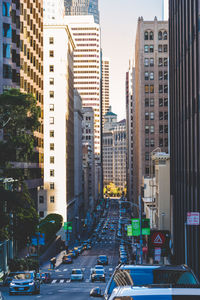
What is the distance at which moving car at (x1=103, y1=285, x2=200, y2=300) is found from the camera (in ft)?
22.2

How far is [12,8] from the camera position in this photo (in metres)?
64.7

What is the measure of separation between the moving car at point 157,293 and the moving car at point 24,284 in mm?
27444

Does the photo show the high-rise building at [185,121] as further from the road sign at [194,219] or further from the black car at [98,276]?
the black car at [98,276]

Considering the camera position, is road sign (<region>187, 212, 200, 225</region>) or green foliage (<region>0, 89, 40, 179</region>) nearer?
green foliage (<region>0, 89, 40, 179</region>)

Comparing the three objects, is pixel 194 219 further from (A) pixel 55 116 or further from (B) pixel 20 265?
(A) pixel 55 116

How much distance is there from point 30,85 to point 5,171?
1850 inches

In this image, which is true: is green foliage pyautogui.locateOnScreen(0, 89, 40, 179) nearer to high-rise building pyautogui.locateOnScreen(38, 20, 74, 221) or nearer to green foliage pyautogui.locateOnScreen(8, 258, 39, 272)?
green foliage pyautogui.locateOnScreen(8, 258, 39, 272)

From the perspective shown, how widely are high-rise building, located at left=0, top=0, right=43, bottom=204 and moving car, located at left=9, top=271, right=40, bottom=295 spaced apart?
29964mm

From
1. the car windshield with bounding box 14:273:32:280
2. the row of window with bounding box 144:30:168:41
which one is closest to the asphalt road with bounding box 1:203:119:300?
the car windshield with bounding box 14:273:32:280

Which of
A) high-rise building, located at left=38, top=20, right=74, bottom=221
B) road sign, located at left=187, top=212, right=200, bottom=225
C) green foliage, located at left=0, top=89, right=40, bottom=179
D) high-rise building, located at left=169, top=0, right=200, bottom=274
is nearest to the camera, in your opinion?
green foliage, located at left=0, top=89, right=40, bottom=179

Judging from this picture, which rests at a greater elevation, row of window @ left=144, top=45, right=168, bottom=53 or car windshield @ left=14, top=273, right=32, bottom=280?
row of window @ left=144, top=45, right=168, bottom=53

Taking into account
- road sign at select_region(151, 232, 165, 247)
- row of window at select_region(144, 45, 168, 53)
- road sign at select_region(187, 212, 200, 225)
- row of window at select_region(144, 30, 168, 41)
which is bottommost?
road sign at select_region(151, 232, 165, 247)

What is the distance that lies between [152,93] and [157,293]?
130598 millimetres

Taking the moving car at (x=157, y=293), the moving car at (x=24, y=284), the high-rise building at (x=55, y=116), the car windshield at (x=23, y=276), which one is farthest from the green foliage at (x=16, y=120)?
the high-rise building at (x=55, y=116)
